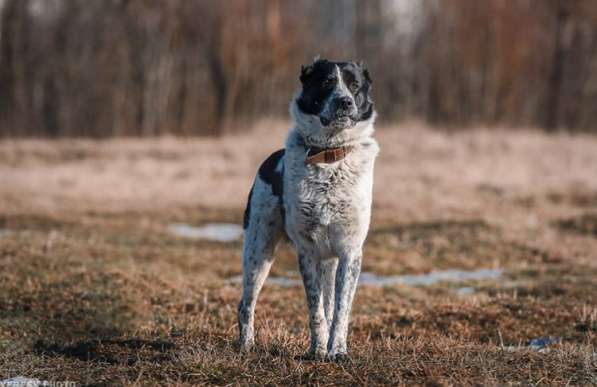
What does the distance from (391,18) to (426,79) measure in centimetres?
525

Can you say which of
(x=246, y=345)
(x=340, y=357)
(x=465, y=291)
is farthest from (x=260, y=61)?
(x=340, y=357)

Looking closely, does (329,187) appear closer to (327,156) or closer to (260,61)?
(327,156)

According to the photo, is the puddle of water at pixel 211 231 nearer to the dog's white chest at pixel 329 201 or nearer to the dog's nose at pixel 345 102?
the dog's white chest at pixel 329 201

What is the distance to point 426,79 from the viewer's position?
47156 millimetres

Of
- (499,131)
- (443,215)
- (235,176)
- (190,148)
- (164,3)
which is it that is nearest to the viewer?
(443,215)

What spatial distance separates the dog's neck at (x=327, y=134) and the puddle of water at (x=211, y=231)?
9935mm

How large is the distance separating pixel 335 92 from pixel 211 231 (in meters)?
11.6

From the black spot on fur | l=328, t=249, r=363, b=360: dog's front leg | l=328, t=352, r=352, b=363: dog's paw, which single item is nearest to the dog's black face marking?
the black spot on fur

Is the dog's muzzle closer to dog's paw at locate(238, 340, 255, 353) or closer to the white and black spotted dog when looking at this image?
the white and black spotted dog

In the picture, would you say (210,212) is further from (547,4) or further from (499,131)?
(547,4)

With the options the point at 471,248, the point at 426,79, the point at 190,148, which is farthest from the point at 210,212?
the point at 426,79

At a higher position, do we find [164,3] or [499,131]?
[164,3]

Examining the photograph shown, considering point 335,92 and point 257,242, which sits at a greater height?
point 335,92

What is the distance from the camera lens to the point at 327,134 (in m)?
5.98
